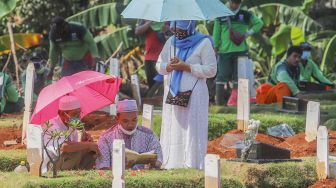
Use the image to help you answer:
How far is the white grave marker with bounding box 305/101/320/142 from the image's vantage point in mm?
15797

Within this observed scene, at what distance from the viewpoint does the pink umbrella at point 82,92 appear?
500 inches

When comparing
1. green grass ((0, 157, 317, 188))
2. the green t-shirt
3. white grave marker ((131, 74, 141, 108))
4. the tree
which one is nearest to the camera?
green grass ((0, 157, 317, 188))

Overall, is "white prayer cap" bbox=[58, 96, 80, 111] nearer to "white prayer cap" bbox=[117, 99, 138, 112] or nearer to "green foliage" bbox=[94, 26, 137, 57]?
"white prayer cap" bbox=[117, 99, 138, 112]

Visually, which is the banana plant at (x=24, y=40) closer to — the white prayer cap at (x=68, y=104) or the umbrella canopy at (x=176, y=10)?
the umbrella canopy at (x=176, y=10)

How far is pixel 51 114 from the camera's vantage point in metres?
12.6

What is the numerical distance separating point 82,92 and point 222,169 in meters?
1.77

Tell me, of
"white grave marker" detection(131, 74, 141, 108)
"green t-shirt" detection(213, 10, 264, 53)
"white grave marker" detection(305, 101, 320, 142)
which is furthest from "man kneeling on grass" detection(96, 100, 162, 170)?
"green t-shirt" detection(213, 10, 264, 53)

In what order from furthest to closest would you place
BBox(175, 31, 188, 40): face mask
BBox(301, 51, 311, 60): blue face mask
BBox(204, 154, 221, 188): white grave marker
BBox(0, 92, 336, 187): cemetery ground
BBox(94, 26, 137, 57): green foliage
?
BBox(94, 26, 137, 57): green foliage, BBox(301, 51, 311, 60): blue face mask, BBox(175, 31, 188, 40): face mask, BBox(0, 92, 336, 187): cemetery ground, BBox(204, 154, 221, 188): white grave marker

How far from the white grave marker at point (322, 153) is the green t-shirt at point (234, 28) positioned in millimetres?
7860

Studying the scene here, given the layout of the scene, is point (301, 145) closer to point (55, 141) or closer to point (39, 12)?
point (55, 141)


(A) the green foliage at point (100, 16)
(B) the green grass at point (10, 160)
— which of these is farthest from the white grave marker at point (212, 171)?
(A) the green foliage at point (100, 16)

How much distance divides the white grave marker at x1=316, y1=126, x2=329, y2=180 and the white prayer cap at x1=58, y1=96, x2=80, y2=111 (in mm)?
2563

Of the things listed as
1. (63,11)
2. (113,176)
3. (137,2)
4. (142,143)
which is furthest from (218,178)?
(63,11)

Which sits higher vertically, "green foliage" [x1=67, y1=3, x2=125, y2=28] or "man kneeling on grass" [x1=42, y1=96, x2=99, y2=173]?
"green foliage" [x1=67, y1=3, x2=125, y2=28]
